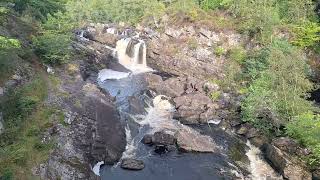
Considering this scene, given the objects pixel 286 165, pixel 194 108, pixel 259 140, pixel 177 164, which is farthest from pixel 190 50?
pixel 286 165

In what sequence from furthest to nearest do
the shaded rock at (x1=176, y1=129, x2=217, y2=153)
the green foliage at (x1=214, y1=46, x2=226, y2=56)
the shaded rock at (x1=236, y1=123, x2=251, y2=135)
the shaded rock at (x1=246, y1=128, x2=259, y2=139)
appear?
the green foliage at (x1=214, y1=46, x2=226, y2=56) < the shaded rock at (x1=236, y1=123, x2=251, y2=135) < the shaded rock at (x1=246, y1=128, x2=259, y2=139) < the shaded rock at (x1=176, y1=129, x2=217, y2=153)

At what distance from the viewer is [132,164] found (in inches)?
1143

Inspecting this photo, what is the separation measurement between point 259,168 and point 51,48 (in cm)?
2295

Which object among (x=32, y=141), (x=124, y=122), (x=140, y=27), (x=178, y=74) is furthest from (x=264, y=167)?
(x=140, y=27)

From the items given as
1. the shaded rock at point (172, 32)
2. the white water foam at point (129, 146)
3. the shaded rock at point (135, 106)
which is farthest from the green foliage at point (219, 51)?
the white water foam at point (129, 146)

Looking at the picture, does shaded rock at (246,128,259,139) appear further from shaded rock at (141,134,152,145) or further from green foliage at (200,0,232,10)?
green foliage at (200,0,232,10)

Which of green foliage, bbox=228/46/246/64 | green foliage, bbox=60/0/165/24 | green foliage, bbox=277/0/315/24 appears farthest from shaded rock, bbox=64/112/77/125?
green foliage, bbox=277/0/315/24

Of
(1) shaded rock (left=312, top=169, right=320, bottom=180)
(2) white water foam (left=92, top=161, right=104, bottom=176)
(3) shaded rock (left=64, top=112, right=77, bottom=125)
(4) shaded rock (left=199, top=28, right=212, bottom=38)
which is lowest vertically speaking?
(2) white water foam (left=92, top=161, right=104, bottom=176)

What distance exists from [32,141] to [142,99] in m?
15.8

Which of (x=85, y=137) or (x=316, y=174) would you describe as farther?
(x=85, y=137)

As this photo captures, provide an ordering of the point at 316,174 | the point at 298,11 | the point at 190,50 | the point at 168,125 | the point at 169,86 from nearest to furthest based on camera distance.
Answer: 1. the point at 316,174
2. the point at 168,125
3. the point at 169,86
4. the point at 190,50
5. the point at 298,11

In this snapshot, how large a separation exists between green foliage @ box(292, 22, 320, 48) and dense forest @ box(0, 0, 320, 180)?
12cm

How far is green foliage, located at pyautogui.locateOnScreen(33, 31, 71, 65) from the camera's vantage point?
1524 inches

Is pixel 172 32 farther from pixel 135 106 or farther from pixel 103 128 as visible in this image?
pixel 103 128
